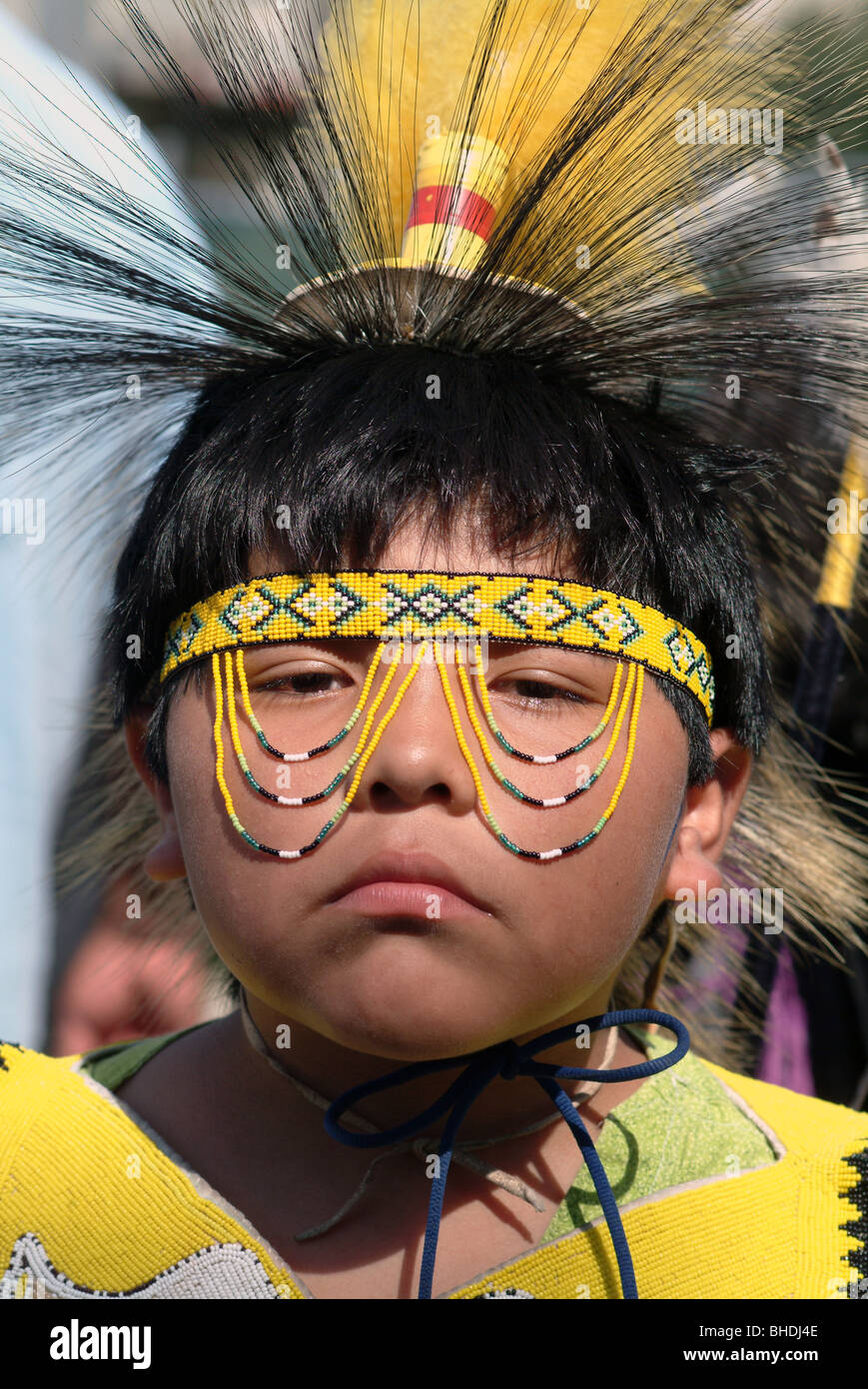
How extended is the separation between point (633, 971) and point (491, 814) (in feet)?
2.38

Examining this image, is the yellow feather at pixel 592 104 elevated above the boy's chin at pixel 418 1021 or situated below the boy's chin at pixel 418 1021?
above

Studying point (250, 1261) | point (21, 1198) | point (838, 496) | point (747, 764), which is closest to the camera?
point (250, 1261)

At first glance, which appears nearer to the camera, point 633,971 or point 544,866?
point 544,866

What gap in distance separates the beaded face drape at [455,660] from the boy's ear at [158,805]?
0.82ft

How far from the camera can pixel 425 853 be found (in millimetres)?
1162

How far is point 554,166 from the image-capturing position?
1400 millimetres

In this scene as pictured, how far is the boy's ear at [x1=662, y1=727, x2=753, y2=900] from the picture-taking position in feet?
4.87

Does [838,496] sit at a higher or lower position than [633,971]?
higher

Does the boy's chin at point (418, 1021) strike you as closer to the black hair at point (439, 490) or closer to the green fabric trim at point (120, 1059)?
the black hair at point (439, 490)

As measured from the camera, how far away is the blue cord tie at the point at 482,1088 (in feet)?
4.30

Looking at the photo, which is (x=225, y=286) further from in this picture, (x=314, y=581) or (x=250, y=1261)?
A: (x=250, y=1261)

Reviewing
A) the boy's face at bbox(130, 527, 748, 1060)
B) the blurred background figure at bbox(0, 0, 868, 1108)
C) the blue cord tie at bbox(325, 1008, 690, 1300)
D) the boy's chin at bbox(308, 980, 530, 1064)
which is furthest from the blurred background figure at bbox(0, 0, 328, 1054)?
the boy's chin at bbox(308, 980, 530, 1064)

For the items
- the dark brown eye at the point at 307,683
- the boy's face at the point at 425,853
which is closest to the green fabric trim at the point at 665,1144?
the boy's face at the point at 425,853

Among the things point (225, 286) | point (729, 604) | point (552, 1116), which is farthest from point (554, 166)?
point (552, 1116)
